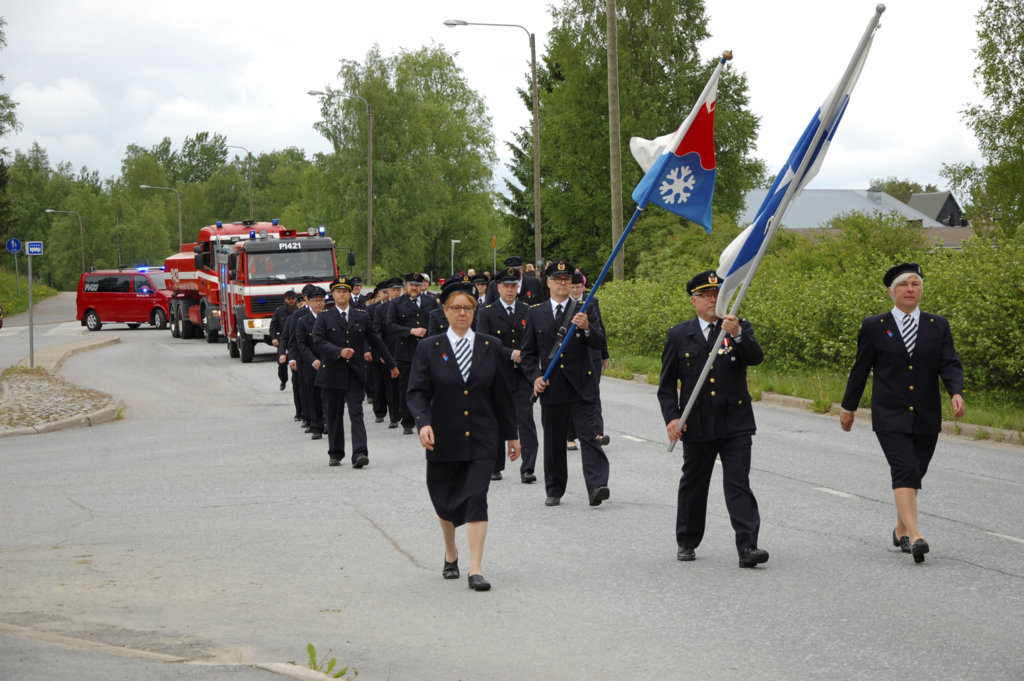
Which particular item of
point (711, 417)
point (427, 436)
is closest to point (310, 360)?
point (427, 436)

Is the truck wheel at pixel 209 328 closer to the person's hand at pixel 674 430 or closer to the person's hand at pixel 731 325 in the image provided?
the person's hand at pixel 674 430

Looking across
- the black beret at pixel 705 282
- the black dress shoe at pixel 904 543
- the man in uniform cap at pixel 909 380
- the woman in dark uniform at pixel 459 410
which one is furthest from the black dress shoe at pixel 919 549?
the woman in dark uniform at pixel 459 410

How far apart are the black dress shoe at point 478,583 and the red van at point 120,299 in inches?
1695

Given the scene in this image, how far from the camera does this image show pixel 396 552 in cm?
849

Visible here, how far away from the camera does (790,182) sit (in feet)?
27.2

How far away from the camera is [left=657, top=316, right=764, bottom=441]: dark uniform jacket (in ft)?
25.6

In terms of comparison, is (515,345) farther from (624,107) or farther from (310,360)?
(624,107)

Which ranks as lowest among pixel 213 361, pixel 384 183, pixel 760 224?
pixel 213 361

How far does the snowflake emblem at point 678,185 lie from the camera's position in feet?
32.8

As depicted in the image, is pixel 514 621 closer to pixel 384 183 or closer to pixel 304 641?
pixel 304 641

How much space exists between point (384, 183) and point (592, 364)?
66.9 m

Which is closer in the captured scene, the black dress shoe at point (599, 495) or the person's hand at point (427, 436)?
the person's hand at point (427, 436)

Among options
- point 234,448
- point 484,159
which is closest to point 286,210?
point 484,159

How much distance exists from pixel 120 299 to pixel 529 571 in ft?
143
